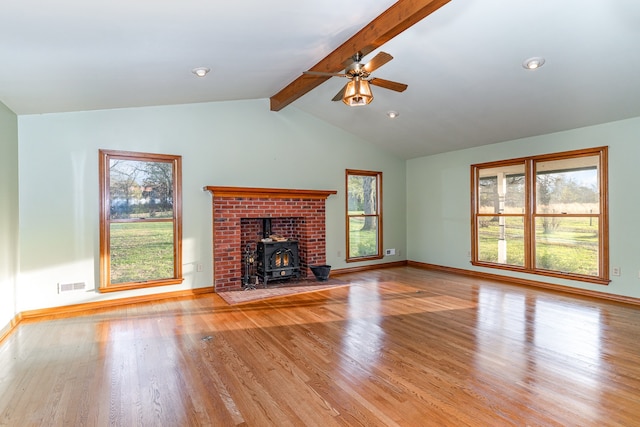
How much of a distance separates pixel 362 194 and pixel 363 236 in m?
0.89

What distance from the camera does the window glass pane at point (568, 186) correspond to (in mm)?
4914

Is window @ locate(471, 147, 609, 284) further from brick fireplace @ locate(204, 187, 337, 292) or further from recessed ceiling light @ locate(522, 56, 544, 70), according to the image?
brick fireplace @ locate(204, 187, 337, 292)

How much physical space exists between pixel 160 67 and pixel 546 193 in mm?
5750

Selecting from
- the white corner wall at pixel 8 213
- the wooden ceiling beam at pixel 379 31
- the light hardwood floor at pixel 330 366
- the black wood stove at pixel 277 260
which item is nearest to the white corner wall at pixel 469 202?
the light hardwood floor at pixel 330 366

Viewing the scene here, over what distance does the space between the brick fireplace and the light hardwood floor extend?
97 centimetres

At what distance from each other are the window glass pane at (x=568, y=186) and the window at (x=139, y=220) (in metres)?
5.72

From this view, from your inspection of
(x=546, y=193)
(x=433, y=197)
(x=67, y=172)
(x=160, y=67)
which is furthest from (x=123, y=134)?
(x=546, y=193)

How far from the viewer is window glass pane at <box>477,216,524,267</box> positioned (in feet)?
19.0

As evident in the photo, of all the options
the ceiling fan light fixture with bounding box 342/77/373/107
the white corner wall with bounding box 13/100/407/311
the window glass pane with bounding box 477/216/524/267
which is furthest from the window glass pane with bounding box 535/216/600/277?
the ceiling fan light fixture with bounding box 342/77/373/107

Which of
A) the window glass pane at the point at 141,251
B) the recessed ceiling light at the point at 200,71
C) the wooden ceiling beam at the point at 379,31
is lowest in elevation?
the window glass pane at the point at 141,251

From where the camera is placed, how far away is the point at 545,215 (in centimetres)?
542

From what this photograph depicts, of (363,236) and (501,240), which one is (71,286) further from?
(501,240)

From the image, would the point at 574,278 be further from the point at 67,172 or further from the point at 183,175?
the point at 67,172

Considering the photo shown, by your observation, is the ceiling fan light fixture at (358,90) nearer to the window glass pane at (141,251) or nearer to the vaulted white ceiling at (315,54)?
the vaulted white ceiling at (315,54)
